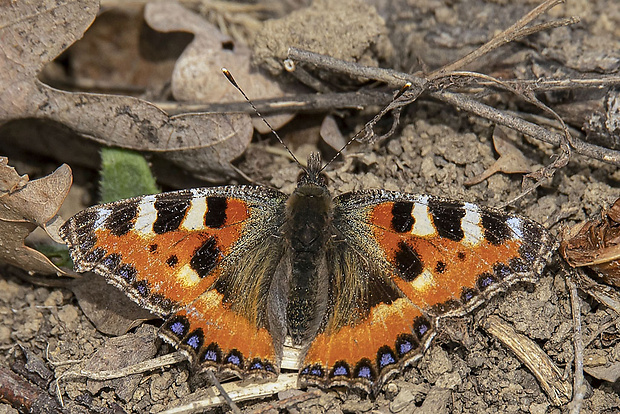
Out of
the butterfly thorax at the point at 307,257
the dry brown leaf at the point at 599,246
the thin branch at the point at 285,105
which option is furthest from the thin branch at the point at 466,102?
the butterfly thorax at the point at 307,257

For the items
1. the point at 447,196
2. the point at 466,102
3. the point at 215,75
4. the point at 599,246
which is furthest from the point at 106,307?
the point at 599,246

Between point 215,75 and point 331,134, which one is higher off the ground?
point 215,75

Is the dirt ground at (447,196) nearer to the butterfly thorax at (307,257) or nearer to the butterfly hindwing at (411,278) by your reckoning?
the butterfly hindwing at (411,278)

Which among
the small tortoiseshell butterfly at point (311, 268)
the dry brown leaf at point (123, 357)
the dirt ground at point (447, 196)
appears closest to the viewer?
the small tortoiseshell butterfly at point (311, 268)

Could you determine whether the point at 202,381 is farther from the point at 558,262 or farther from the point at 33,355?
the point at 558,262

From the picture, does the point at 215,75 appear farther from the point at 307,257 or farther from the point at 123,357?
the point at 123,357

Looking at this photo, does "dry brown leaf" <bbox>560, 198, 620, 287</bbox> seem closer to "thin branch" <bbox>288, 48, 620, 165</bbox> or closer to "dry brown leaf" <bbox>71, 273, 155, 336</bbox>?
"thin branch" <bbox>288, 48, 620, 165</bbox>

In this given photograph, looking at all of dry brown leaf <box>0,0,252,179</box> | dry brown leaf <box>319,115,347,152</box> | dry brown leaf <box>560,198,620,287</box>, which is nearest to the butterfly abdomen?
dry brown leaf <box>319,115,347,152</box>
